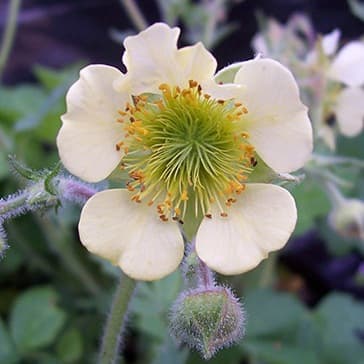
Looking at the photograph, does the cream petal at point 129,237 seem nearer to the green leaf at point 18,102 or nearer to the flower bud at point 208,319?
the flower bud at point 208,319

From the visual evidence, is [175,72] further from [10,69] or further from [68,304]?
[10,69]

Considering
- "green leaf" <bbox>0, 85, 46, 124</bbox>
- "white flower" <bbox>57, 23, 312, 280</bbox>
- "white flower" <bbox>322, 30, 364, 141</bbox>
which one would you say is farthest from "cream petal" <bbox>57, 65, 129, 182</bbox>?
"green leaf" <bbox>0, 85, 46, 124</bbox>

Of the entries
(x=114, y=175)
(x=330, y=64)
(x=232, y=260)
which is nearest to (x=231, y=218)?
(x=232, y=260)

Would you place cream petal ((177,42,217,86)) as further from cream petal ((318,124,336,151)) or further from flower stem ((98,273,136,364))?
cream petal ((318,124,336,151))

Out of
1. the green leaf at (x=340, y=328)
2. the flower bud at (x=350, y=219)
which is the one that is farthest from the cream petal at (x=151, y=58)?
the green leaf at (x=340, y=328)

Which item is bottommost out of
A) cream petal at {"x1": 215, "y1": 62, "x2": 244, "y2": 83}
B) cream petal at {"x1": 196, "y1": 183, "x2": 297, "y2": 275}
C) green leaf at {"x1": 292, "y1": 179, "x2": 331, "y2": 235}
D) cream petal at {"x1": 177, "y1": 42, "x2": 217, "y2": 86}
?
green leaf at {"x1": 292, "y1": 179, "x2": 331, "y2": 235}

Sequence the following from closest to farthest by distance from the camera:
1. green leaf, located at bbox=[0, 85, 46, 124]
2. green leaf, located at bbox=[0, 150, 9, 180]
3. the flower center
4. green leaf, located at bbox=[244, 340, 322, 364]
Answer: the flower center, green leaf, located at bbox=[244, 340, 322, 364], green leaf, located at bbox=[0, 150, 9, 180], green leaf, located at bbox=[0, 85, 46, 124]

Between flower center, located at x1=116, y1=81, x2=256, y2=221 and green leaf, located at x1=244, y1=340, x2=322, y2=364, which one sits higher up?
flower center, located at x1=116, y1=81, x2=256, y2=221
